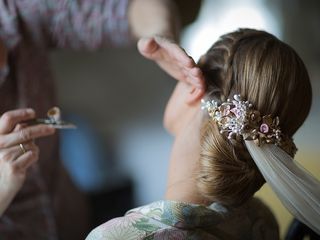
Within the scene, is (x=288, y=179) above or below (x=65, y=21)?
below

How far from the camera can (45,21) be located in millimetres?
998

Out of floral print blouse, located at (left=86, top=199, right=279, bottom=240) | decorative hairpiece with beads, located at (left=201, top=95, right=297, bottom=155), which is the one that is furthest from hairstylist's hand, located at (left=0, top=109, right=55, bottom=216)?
decorative hairpiece with beads, located at (left=201, top=95, right=297, bottom=155)

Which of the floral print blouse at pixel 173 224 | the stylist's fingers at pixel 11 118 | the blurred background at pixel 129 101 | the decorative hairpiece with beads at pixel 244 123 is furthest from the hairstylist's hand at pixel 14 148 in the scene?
the blurred background at pixel 129 101

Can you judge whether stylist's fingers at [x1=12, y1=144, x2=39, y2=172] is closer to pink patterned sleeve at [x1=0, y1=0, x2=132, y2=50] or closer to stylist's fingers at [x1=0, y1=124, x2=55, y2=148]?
stylist's fingers at [x1=0, y1=124, x2=55, y2=148]

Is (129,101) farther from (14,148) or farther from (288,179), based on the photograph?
(288,179)

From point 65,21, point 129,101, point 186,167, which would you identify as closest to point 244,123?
point 186,167

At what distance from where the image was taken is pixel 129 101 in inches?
65.7

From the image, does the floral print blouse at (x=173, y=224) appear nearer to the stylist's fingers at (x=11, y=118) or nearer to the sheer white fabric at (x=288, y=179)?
the sheer white fabric at (x=288, y=179)

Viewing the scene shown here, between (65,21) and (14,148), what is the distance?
0.36m

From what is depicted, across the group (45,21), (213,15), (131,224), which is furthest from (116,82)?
(131,224)

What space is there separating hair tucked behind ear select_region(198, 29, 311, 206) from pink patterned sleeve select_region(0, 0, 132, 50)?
38 centimetres

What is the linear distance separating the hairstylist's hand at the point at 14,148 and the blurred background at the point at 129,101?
784 mm

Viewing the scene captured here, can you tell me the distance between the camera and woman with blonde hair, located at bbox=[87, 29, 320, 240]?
24.6 inches

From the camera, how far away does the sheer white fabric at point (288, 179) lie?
0.62 meters
